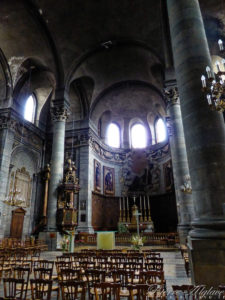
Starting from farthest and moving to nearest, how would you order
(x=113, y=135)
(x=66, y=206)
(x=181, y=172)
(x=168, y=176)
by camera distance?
(x=113, y=135) < (x=168, y=176) < (x=66, y=206) < (x=181, y=172)

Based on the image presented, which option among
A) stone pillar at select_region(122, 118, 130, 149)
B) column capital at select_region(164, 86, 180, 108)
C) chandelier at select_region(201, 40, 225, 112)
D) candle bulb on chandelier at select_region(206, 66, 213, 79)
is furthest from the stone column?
candle bulb on chandelier at select_region(206, 66, 213, 79)

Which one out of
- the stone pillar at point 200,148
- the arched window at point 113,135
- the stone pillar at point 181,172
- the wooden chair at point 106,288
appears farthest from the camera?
the arched window at point 113,135

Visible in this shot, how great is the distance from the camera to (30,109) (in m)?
20.5

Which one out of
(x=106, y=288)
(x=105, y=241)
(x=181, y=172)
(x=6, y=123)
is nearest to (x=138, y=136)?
(x=181, y=172)

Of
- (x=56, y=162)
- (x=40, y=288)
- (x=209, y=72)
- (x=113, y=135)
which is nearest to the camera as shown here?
(x=40, y=288)

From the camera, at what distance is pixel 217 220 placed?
4.38m

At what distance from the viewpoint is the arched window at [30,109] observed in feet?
65.6

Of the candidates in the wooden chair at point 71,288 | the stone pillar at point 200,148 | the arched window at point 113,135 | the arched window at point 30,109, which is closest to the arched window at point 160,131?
the arched window at point 113,135

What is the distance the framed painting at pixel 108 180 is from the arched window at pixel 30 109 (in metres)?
8.89

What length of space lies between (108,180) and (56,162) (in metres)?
9.54

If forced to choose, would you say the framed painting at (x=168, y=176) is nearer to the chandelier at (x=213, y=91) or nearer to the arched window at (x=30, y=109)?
the arched window at (x=30, y=109)

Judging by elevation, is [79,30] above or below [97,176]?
above

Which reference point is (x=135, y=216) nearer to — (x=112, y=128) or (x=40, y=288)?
(x=112, y=128)

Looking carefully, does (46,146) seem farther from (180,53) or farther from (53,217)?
(180,53)
